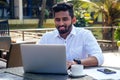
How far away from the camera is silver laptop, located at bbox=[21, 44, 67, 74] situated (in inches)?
109

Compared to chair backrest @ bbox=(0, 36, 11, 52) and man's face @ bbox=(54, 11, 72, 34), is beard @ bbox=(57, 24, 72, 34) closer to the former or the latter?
man's face @ bbox=(54, 11, 72, 34)

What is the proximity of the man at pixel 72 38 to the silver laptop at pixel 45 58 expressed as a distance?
555mm

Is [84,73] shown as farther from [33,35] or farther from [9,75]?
[33,35]

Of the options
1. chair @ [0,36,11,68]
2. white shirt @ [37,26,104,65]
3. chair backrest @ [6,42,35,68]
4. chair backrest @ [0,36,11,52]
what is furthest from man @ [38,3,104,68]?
chair backrest @ [0,36,11,52]

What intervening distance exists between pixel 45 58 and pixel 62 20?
80 cm

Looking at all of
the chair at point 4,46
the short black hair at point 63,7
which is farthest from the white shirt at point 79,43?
the chair at point 4,46

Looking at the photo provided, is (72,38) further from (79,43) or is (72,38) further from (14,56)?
(14,56)

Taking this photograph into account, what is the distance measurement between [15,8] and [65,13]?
2910 centimetres

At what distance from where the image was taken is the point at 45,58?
111 inches

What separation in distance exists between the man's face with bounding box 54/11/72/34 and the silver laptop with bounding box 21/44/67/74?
2.34ft

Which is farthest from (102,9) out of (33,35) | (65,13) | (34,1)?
(34,1)

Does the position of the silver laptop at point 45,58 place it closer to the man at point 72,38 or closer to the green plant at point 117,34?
the man at point 72,38

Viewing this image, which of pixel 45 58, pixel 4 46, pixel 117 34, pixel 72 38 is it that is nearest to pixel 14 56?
pixel 4 46

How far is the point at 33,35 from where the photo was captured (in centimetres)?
1370
